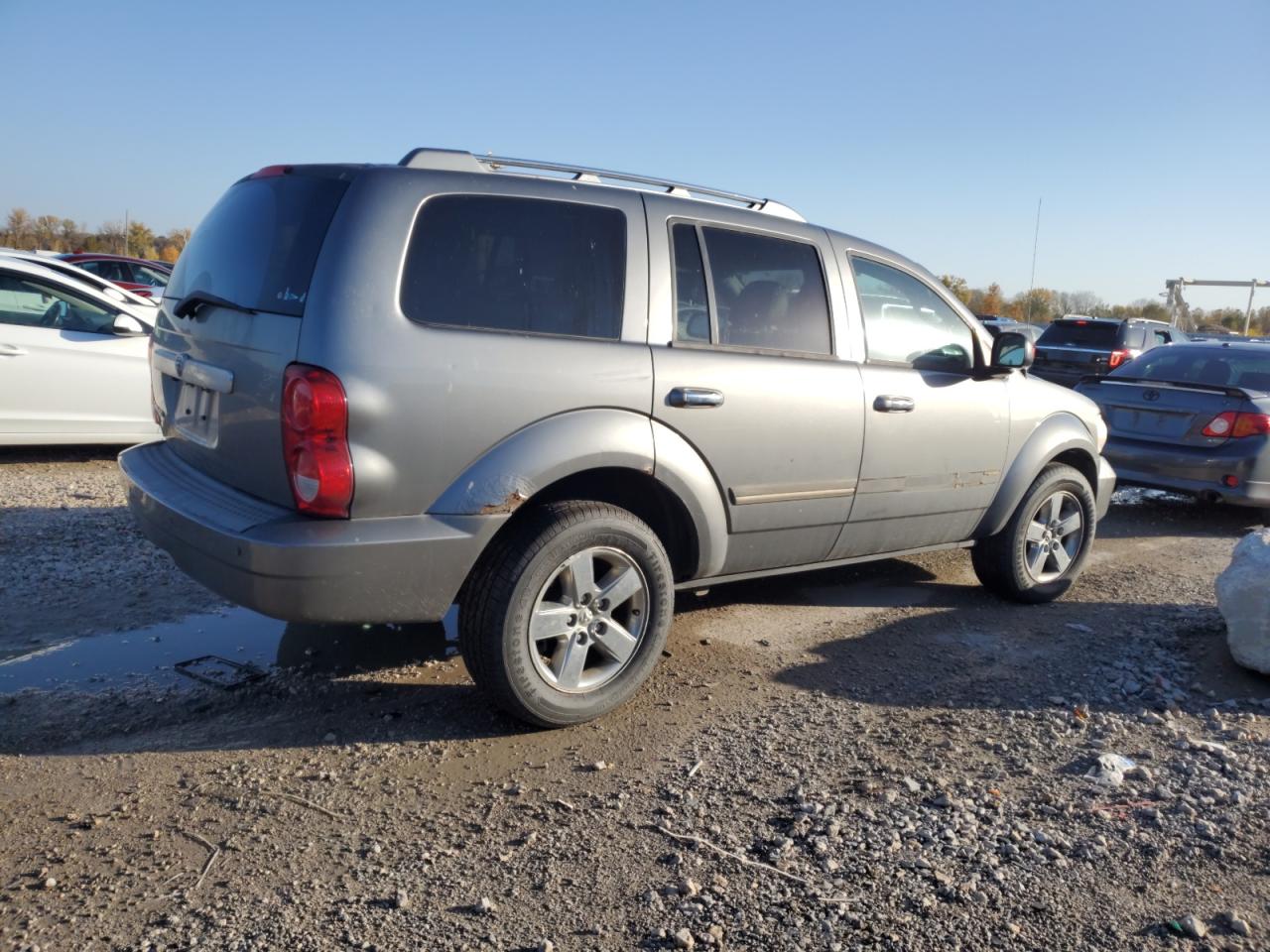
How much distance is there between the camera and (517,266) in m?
3.70

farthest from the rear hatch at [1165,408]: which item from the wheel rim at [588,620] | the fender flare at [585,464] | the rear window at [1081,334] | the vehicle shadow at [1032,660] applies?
the rear window at [1081,334]

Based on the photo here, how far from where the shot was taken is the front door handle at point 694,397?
3957 millimetres

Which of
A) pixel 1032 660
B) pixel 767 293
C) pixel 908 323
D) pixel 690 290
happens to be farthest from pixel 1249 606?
pixel 690 290

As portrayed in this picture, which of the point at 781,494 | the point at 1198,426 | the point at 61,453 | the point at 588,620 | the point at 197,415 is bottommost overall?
the point at 61,453

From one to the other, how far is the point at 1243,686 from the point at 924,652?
135 cm

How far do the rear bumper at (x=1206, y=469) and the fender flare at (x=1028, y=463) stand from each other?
2869 mm

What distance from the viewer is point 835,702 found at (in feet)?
13.7

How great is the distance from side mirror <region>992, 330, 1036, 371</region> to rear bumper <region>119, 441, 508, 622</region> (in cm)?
293

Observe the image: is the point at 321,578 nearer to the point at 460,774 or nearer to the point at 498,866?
the point at 460,774

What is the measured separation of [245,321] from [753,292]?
2.08 metres

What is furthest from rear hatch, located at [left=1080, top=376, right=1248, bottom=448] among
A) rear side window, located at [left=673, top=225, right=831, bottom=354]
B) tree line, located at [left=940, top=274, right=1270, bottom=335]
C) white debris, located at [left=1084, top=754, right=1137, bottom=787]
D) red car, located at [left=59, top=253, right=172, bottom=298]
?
tree line, located at [left=940, top=274, right=1270, bottom=335]

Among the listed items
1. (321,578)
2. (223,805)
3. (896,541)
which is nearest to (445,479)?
(321,578)

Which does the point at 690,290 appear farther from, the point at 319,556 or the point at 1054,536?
the point at 1054,536

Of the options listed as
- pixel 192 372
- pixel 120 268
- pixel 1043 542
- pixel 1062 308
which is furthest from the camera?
pixel 1062 308
